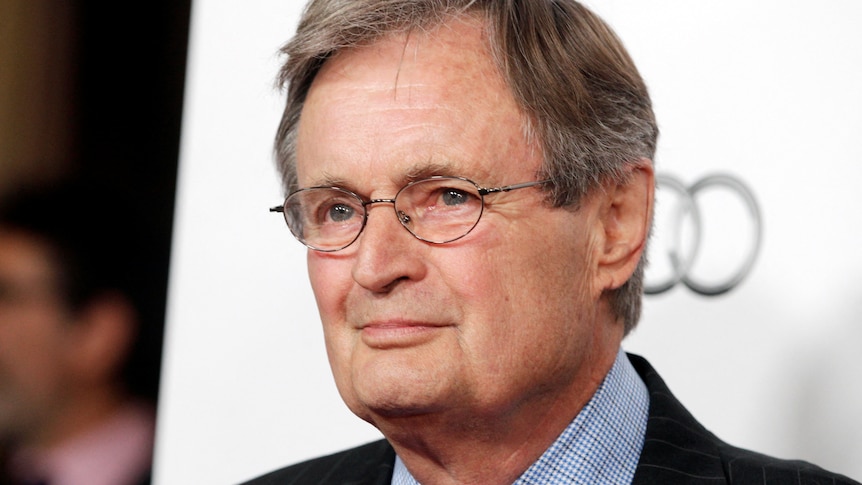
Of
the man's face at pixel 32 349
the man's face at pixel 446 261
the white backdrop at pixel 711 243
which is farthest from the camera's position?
the man's face at pixel 32 349

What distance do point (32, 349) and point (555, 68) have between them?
77.1 inches

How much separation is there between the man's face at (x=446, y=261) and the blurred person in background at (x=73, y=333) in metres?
1.42

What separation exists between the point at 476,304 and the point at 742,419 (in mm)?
993

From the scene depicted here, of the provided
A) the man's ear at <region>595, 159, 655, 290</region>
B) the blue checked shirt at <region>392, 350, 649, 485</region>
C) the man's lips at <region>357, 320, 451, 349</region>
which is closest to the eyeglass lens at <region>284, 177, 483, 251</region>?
the man's lips at <region>357, 320, 451, 349</region>

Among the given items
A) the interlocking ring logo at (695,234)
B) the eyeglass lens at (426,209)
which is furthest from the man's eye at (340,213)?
the interlocking ring logo at (695,234)

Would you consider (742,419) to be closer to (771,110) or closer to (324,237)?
(771,110)

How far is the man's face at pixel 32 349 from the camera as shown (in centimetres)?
321

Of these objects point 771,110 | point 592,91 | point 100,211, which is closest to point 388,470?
point 592,91

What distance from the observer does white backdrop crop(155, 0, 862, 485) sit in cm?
249

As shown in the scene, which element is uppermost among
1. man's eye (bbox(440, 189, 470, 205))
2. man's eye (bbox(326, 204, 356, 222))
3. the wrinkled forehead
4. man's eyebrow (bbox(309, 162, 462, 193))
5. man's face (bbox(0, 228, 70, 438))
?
the wrinkled forehead

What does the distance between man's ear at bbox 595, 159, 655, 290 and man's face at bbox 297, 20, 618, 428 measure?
5 cm

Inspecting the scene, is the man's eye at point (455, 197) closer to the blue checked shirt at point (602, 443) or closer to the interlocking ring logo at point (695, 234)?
the blue checked shirt at point (602, 443)

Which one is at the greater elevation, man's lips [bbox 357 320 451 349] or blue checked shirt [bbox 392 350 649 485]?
man's lips [bbox 357 320 451 349]

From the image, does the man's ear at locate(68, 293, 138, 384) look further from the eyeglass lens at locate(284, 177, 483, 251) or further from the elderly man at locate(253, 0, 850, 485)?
the eyeglass lens at locate(284, 177, 483, 251)
